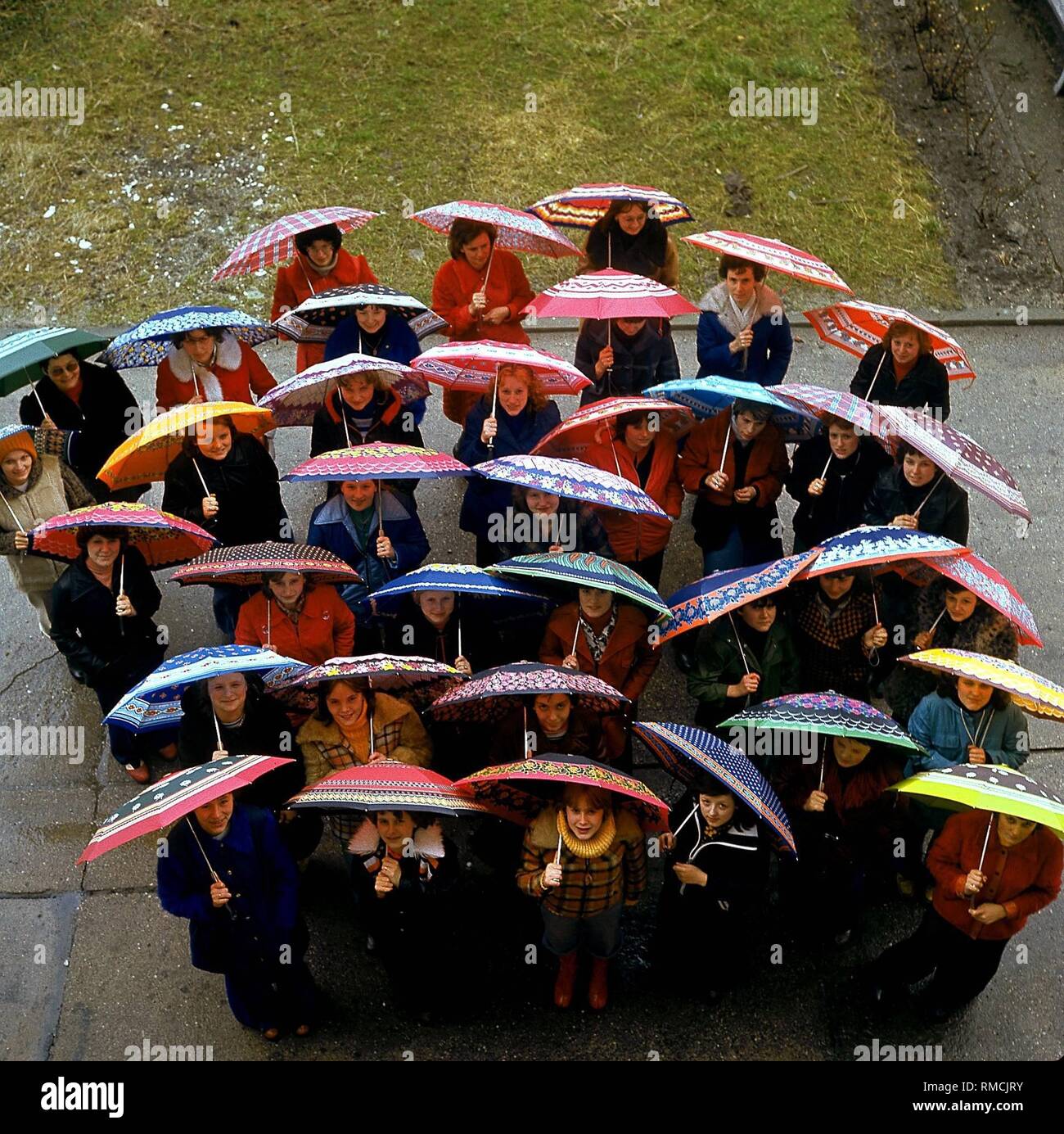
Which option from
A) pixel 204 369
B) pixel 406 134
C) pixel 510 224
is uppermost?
pixel 510 224

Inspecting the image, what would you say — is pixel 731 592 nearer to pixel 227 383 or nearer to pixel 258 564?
pixel 258 564

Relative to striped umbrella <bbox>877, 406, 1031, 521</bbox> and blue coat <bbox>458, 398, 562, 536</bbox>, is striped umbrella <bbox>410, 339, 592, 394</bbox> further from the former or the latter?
striped umbrella <bbox>877, 406, 1031, 521</bbox>

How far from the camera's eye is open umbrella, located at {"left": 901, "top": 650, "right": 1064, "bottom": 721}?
529cm

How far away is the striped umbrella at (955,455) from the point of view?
620 cm

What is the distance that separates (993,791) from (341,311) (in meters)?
4.97

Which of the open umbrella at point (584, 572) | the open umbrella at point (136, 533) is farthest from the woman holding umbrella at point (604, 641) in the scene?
the open umbrella at point (136, 533)

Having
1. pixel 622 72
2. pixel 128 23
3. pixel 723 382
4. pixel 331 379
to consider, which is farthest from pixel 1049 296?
pixel 128 23

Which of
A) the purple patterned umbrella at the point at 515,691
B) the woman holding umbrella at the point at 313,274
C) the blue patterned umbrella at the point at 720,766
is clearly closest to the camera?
the blue patterned umbrella at the point at 720,766

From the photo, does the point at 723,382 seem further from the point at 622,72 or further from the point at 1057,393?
the point at 622,72

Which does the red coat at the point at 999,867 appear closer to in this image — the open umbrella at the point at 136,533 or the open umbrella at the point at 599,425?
the open umbrella at the point at 599,425

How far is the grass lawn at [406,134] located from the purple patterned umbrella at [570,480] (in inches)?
190

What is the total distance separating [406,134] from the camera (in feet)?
39.2

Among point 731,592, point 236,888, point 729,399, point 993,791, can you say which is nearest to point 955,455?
point 729,399

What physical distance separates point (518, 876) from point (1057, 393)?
6712 millimetres
